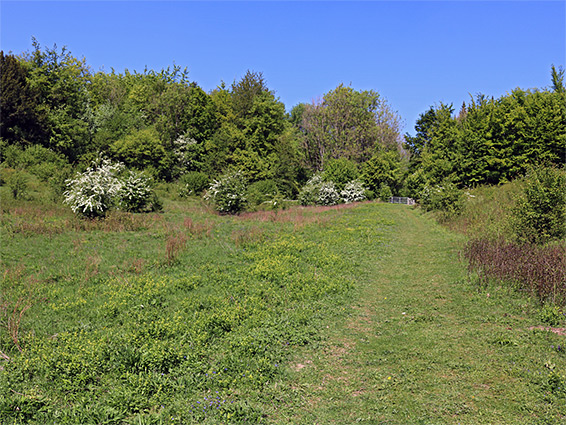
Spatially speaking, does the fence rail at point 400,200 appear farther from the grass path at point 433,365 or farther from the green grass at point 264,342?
the grass path at point 433,365

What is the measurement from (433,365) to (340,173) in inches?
1412

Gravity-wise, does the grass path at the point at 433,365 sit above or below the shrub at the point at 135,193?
below

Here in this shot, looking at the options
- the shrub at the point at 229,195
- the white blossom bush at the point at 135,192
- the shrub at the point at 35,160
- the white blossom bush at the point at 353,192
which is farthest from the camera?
the white blossom bush at the point at 353,192

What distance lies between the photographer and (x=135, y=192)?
21.2 metres

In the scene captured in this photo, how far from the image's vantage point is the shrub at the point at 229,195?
24.7 meters

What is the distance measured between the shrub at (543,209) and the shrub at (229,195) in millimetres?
17124

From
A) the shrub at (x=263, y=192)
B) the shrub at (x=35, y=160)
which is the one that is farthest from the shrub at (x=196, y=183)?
the shrub at (x=35, y=160)

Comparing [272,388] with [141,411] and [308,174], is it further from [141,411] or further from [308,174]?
[308,174]

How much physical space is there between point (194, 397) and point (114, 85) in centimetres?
5467

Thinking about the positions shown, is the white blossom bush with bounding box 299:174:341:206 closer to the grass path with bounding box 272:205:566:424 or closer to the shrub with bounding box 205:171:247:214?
the shrub with bounding box 205:171:247:214

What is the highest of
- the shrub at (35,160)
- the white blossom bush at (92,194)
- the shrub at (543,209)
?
the shrub at (35,160)

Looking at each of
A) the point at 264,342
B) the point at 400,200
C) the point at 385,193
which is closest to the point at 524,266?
the point at 264,342

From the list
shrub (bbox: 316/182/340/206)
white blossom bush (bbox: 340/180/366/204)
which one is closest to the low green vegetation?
shrub (bbox: 316/182/340/206)

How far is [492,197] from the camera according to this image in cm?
2280
